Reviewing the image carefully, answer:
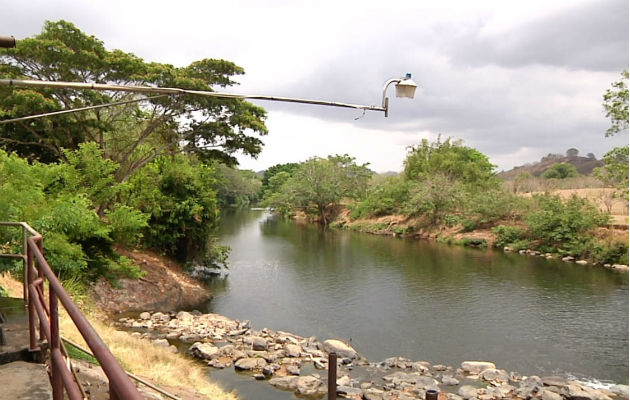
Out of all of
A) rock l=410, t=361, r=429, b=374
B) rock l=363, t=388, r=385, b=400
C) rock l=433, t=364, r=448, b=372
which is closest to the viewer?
rock l=363, t=388, r=385, b=400

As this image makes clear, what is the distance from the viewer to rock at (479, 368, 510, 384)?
39.6 feet

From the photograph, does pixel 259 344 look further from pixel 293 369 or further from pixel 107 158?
pixel 107 158

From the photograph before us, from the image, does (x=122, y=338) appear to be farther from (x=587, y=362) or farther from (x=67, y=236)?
(x=587, y=362)

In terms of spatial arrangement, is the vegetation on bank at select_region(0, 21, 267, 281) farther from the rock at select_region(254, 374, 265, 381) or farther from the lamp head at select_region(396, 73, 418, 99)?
the lamp head at select_region(396, 73, 418, 99)

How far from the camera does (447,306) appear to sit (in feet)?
61.7

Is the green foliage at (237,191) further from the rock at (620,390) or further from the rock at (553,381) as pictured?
the rock at (620,390)

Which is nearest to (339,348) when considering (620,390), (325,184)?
(620,390)

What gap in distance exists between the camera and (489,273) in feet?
82.5

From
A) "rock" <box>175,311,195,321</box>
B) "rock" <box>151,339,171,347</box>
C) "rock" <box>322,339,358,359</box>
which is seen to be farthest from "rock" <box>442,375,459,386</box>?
"rock" <box>175,311,195,321</box>

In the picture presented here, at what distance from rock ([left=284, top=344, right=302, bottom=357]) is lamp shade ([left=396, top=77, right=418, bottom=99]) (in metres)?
8.94

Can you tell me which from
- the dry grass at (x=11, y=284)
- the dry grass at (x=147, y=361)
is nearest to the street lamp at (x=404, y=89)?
the dry grass at (x=147, y=361)

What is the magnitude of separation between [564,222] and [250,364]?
2675cm

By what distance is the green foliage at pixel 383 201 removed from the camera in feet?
→ 163

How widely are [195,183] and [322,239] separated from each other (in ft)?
66.0
